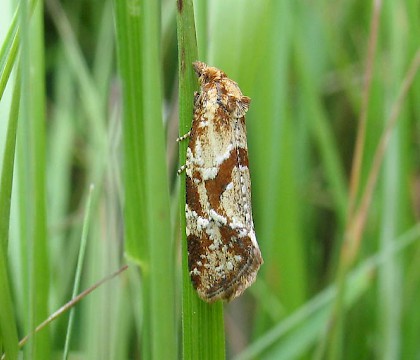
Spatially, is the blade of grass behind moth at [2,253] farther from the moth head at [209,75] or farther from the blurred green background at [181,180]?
the moth head at [209,75]

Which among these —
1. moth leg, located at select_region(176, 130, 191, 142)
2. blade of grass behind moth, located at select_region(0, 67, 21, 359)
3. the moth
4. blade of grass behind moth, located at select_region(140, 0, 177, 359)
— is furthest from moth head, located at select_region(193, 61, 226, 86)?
blade of grass behind moth, located at select_region(0, 67, 21, 359)

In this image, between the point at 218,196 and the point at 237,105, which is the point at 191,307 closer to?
the point at 218,196

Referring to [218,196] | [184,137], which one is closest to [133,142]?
[184,137]

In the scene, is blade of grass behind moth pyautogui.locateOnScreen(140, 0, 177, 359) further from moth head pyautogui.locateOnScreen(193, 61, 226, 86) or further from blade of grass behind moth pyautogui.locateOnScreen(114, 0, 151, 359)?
moth head pyautogui.locateOnScreen(193, 61, 226, 86)

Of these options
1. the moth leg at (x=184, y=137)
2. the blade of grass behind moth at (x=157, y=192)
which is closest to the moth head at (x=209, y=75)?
the moth leg at (x=184, y=137)

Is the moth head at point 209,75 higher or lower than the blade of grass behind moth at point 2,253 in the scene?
higher

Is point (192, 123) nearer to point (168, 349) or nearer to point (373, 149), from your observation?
point (168, 349)
